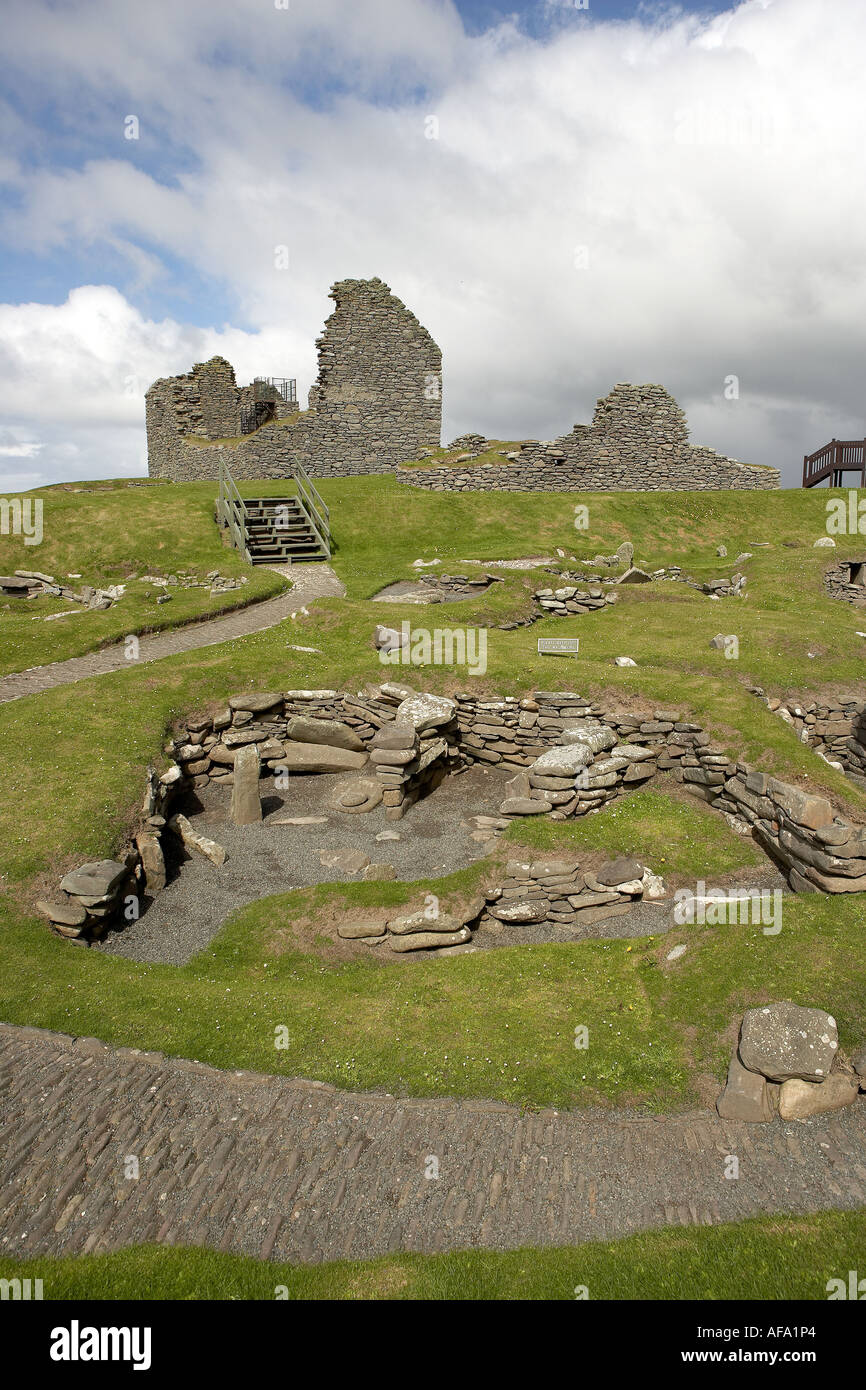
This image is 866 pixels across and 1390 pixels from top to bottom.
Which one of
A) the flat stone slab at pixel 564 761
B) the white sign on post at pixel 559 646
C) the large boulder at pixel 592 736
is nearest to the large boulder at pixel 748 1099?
the flat stone slab at pixel 564 761

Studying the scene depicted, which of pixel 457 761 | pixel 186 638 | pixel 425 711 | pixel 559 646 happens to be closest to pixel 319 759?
pixel 425 711

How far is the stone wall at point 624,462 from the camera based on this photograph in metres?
45.4

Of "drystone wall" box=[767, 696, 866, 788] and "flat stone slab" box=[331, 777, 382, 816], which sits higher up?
"drystone wall" box=[767, 696, 866, 788]

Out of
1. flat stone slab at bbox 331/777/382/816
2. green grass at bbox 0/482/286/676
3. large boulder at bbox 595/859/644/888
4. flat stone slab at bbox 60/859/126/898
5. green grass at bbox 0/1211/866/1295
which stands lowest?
green grass at bbox 0/1211/866/1295

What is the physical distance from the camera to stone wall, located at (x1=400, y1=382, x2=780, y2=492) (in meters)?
45.4

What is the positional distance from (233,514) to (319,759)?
20249 millimetres

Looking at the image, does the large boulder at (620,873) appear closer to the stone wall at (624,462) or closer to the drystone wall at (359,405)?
the stone wall at (624,462)

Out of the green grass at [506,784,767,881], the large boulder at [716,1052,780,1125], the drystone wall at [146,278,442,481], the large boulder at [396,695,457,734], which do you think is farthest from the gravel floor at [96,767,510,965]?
the drystone wall at [146,278,442,481]

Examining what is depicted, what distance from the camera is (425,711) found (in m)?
19.2

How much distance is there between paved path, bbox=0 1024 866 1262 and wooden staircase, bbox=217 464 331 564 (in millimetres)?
27245

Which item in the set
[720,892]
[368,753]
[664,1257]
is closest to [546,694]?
[368,753]

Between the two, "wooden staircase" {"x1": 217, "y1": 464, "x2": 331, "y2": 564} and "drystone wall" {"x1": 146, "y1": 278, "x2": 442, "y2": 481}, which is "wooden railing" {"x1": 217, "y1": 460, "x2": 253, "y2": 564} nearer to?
"wooden staircase" {"x1": 217, "y1": 464, "x2": 331, "y2": 564}

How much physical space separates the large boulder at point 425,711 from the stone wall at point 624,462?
2824cm
